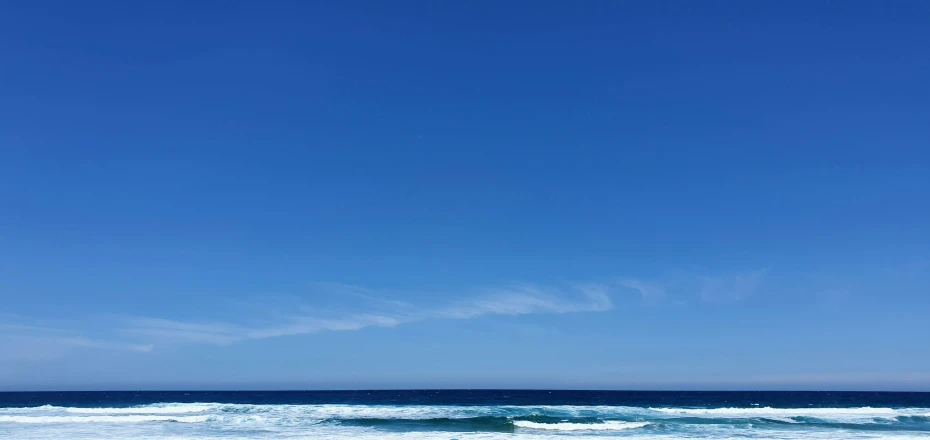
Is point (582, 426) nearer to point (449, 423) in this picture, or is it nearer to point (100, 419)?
point (449, 423)

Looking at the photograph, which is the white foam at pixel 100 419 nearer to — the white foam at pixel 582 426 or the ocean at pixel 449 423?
the ocean at pixel 449 423

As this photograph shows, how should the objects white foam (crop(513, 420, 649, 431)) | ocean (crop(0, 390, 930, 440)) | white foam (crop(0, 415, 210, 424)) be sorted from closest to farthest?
1. ocean (crop(0, 390, 930, 440))
2. white foam (crop(513, 420, 649, 431))
3. white foam (crop(0, 415, 210, 424))

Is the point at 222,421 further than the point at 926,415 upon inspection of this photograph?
No

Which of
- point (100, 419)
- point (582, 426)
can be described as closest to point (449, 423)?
point (582, 426)

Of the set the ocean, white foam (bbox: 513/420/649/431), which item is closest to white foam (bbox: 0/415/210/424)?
the ocean

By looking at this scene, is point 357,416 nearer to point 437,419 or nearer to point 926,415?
point 437,419

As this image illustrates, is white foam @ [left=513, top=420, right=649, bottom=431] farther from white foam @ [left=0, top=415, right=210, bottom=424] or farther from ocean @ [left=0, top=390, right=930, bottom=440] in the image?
white foam @ [left=0, top=415, right=210, bottom=424]

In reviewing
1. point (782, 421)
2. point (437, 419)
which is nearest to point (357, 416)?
point (437, 419)

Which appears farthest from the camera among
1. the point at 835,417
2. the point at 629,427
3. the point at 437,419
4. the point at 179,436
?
the point at 835,417

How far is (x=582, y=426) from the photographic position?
1093 inches

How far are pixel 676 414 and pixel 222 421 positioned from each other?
71.4 ft

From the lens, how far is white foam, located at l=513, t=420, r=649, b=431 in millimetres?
27047

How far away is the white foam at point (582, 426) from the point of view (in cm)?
2705

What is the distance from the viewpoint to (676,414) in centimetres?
3256
